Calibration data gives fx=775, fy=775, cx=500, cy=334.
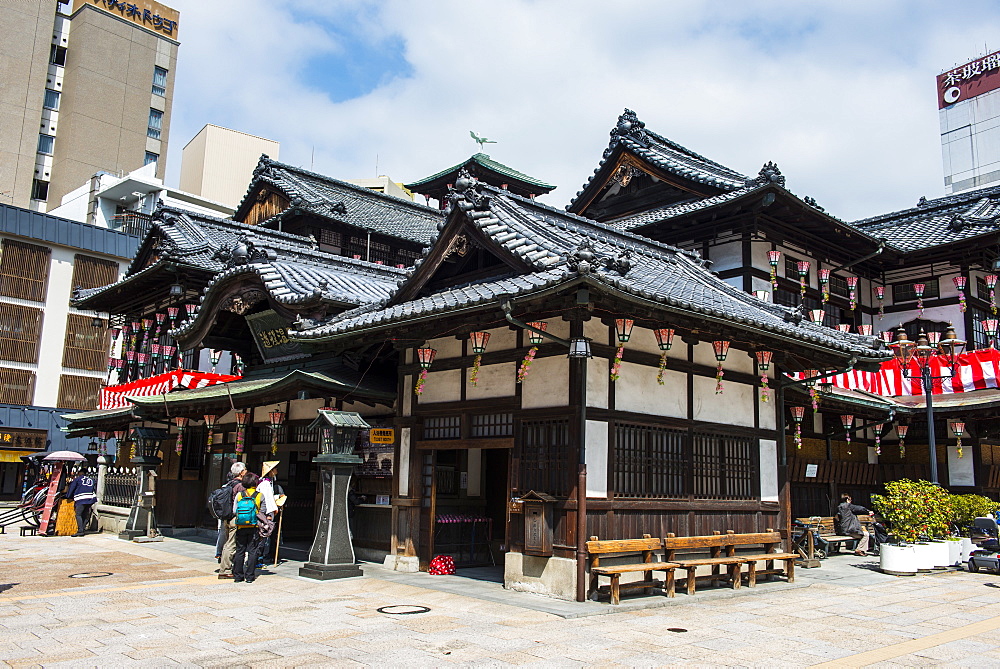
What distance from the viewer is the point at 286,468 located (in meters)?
21.2

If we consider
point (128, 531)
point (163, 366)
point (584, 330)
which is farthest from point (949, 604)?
point (163, 366)

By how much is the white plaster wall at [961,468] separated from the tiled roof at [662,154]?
9.84 metres

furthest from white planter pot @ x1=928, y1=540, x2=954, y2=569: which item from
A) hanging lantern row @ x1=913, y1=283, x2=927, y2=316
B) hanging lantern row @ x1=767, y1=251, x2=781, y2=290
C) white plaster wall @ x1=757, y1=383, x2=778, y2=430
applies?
hanging lantern row @ x1=913, y1=283, x2=927, y2=316

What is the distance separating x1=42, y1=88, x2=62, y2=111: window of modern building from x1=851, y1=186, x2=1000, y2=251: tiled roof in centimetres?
6236

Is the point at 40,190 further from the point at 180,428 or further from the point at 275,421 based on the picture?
the point at 275,421

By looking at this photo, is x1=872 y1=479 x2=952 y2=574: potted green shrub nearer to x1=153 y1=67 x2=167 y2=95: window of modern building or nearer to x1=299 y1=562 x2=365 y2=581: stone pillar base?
x1=299 y1=562 x2=365 y2=581: stone pillar base

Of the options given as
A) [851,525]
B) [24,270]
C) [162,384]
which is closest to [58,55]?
[24,270]

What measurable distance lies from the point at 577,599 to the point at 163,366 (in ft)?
67.8

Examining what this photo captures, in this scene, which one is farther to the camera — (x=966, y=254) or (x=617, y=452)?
(x=966, y=254)

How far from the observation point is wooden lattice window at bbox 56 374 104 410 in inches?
1774

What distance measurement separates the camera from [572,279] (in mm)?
10742

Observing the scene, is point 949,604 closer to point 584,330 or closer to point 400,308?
point 584,330

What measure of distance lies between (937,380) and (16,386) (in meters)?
44.9

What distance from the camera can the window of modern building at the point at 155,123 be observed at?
69.1 meters
